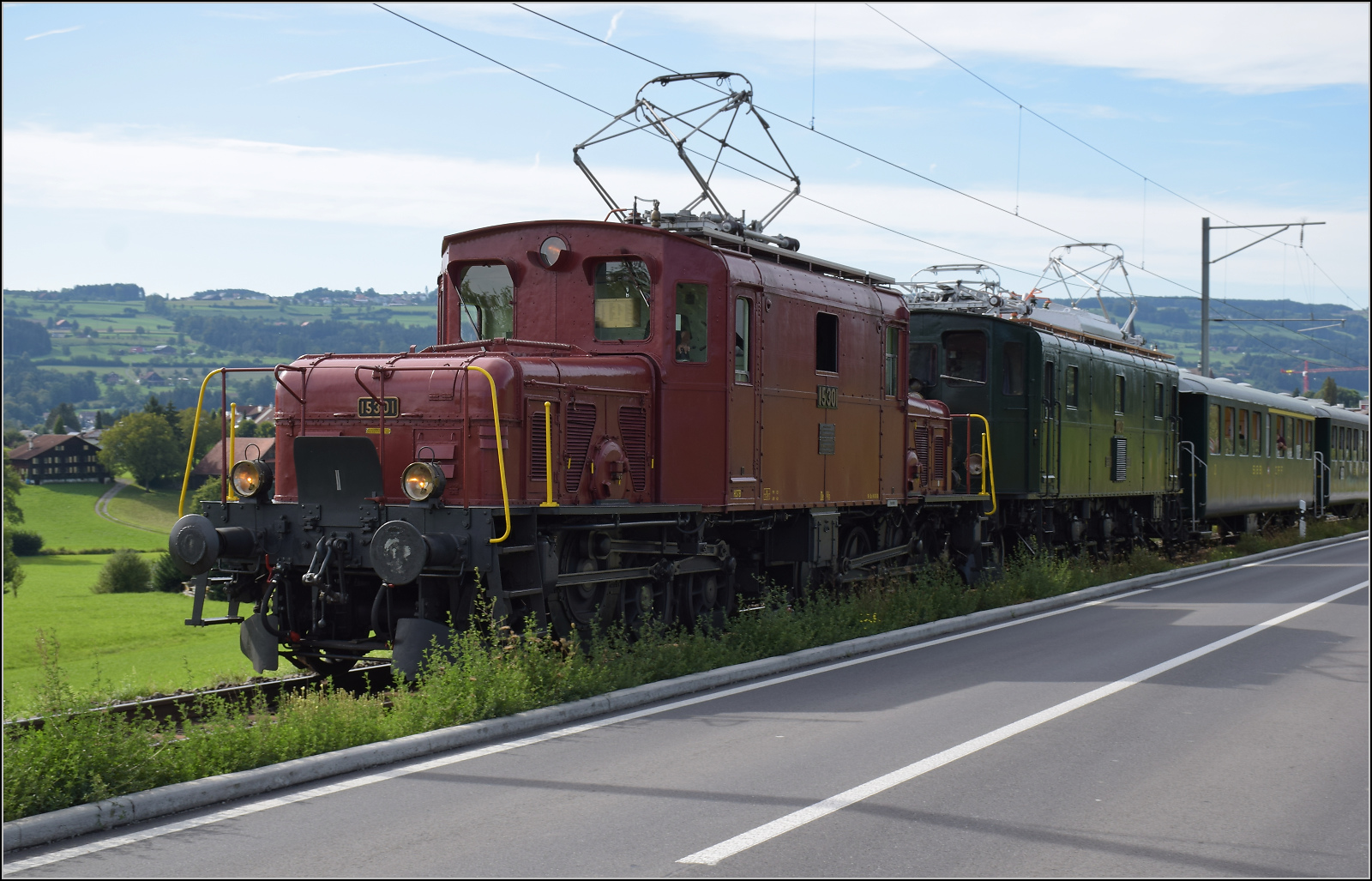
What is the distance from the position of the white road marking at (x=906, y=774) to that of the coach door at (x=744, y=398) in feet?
13.1

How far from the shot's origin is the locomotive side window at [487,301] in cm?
1248

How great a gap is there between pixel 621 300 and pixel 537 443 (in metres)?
2.18

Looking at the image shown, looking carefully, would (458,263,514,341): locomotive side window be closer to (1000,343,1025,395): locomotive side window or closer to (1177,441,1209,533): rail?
(1000,343,1025,395): locomotive side window

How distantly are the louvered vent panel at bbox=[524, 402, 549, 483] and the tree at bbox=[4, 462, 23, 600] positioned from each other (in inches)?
2889

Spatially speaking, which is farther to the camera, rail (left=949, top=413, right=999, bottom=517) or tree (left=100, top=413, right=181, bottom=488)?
tree (left=100, top=413, right=181, bottom=488)

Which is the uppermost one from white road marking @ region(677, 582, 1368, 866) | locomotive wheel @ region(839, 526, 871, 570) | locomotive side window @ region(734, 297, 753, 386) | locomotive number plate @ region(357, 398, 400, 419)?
locomotive side window @ region(734, 297, 753, 386)

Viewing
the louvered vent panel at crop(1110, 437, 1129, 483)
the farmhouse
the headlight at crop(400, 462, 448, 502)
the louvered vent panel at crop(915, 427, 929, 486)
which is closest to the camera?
the headlight at crop(400, 462, 448, 502)

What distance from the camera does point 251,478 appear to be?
10.6 metres

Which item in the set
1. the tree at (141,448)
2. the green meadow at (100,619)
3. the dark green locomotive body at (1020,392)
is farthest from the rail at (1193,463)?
the tree at (141,448)

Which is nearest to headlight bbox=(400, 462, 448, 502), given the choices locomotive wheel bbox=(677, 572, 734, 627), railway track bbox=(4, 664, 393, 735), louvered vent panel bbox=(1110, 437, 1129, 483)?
railway track bbox=(4, 664, 393, 735)

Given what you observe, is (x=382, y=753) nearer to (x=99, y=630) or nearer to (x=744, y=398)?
(x=744, y=398)

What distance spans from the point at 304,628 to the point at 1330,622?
12450 mm

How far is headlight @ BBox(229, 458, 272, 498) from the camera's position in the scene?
1057 cm

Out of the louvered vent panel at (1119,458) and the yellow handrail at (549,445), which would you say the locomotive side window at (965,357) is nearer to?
the louvered vent panel at (1119,458)
